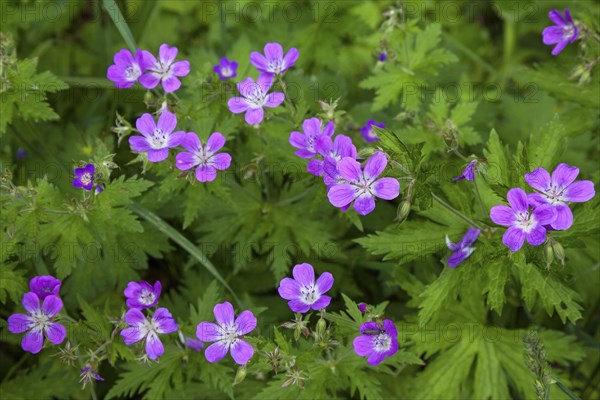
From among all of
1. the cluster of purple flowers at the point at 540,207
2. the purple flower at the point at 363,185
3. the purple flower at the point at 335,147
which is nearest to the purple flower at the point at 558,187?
the cluster of purple flowers at the point at 540,207

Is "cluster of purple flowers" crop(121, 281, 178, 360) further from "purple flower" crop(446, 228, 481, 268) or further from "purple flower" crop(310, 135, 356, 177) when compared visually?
"purple flower" crop(446, 228, 481, 268)

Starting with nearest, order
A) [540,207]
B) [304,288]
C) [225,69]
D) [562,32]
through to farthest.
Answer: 1. [540,207]
2. [304,288]
3. [562,32]
4. [225,69]

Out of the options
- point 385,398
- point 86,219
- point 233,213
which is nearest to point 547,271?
point 385,398

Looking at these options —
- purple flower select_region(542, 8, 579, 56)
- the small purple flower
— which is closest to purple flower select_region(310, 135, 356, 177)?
the small purple flower

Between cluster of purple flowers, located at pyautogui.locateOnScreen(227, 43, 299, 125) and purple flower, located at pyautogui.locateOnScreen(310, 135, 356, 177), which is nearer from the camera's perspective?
purple flower, located at pyautogui.locateOnScreen(310, 135, 356, 177)

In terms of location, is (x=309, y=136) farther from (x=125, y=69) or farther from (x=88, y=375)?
(x=88, y=375)

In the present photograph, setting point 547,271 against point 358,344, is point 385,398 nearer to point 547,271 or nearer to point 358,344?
point 358,344

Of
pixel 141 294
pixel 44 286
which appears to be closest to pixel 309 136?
pixel 141 294
